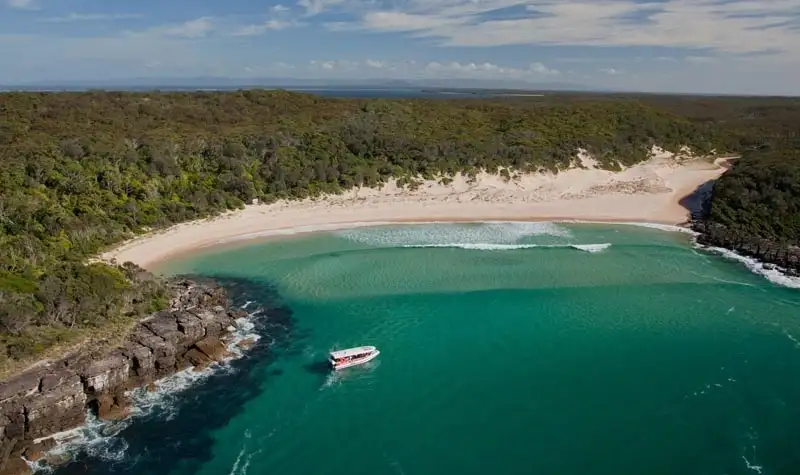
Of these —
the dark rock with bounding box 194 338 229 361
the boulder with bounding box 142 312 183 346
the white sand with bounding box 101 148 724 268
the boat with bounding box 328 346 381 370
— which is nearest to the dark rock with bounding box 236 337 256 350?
the dark rock with bounding box 194 338 229 361

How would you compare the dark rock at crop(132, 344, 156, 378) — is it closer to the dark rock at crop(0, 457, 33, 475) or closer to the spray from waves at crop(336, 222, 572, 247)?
the dark rock at crop(0, 457, 33, 475)

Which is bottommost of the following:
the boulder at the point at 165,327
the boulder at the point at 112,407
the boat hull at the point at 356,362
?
the boulder at the point at 112,407

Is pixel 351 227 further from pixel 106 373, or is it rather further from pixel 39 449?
pixel 39 449

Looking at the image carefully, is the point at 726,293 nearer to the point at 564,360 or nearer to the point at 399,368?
the point at 564,360

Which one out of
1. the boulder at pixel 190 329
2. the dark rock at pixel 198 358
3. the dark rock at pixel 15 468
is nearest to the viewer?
the dark rock at pixel 15 468

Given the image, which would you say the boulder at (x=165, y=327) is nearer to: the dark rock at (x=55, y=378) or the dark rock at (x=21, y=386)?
the dark rock at (x=55, y=378)

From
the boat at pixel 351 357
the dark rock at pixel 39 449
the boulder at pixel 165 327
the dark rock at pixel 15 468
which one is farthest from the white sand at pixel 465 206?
the dark rock at pixel 15 468
